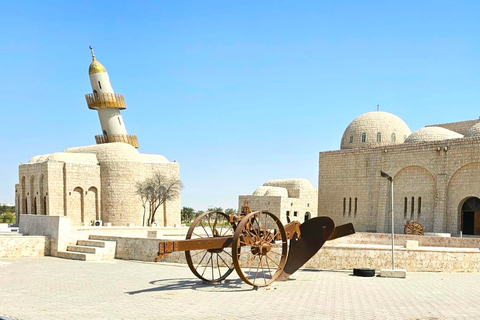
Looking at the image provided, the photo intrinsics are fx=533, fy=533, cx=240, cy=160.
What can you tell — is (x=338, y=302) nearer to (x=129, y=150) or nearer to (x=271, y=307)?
(x=271, y=307)

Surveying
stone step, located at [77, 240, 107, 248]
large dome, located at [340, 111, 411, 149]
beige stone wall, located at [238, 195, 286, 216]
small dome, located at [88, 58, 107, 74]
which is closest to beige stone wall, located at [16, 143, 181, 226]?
small dome, located at [88, 58, 107, 74]

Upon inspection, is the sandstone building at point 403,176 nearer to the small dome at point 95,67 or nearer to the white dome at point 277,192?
the white dome at point 277,192

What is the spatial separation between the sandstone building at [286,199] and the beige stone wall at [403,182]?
624cm

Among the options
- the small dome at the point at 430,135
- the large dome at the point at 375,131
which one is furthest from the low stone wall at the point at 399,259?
the large dome at the point at 375,131

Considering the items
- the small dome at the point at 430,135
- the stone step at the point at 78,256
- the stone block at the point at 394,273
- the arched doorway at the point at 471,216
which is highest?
the small dome at the point at 430,135

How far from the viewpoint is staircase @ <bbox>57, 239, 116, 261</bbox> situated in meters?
17.0

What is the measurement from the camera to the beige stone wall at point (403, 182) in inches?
968

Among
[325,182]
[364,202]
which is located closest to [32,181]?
[325,182]

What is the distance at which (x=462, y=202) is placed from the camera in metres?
24.7

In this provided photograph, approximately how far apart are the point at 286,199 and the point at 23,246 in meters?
22.7

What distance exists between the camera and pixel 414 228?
2517 centimetres

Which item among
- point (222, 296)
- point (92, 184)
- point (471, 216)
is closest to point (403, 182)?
point (471, 216)

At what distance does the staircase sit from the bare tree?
47.4 ft

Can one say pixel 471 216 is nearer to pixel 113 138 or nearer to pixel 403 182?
pixel 403 182
